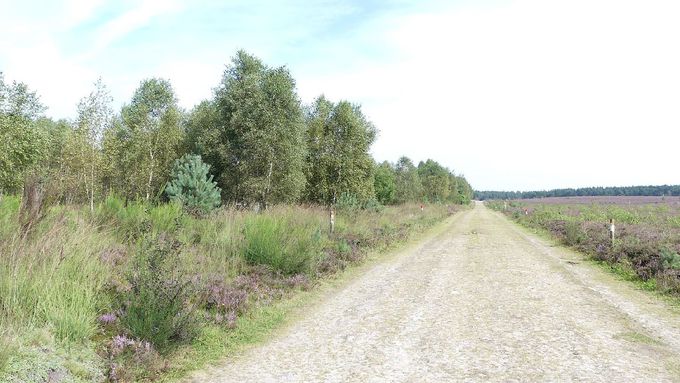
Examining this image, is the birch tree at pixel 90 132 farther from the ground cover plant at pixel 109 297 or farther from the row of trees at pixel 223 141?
the ground cover plant at pixel 109 297

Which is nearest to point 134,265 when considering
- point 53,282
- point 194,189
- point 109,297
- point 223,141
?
point 109,297

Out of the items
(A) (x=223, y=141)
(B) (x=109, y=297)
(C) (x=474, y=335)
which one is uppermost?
(A) (x=223, y=141)

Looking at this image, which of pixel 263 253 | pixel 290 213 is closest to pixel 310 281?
pixel 263 253

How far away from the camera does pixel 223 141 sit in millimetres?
34844

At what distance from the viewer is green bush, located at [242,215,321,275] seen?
1008 centimetres

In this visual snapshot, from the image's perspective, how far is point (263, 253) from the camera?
33.0 feet

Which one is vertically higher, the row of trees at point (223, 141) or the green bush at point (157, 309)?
the row of trees at point (223, 141)

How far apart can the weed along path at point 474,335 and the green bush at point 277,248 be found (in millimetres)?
1354

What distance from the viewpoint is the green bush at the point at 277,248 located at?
10.1m

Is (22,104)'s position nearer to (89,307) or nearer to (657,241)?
(89,307)

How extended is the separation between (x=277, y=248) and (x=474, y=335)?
5321mm

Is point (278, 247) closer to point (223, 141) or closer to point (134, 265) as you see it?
point (134, 265)

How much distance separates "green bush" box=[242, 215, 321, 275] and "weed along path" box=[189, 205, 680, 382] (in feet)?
4.44

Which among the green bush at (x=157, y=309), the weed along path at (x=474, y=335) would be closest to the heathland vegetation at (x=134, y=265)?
the green bush at (x=157, y=309)
